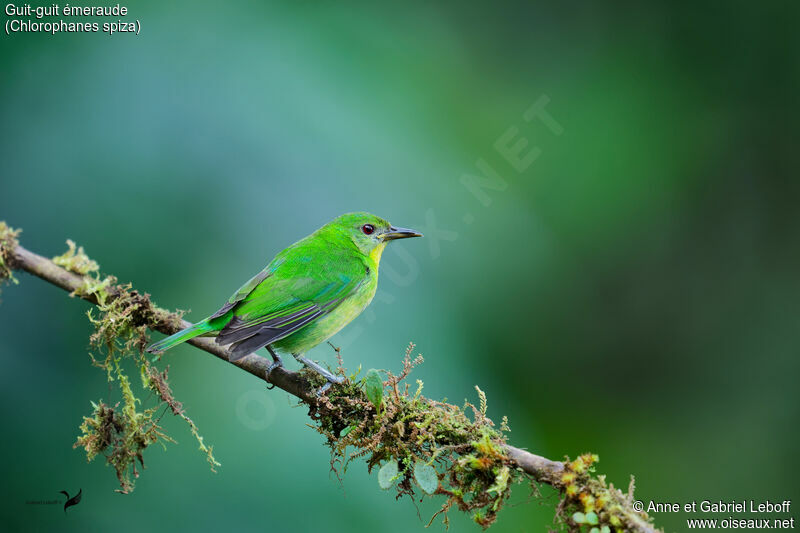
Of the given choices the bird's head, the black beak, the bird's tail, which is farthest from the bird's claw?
the black beak

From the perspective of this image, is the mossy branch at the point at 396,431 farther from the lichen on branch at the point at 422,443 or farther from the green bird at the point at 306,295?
the green bird at the point at 306,295

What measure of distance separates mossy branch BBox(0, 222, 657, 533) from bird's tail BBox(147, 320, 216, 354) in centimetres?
7

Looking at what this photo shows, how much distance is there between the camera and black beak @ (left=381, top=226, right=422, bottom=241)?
3277 mm

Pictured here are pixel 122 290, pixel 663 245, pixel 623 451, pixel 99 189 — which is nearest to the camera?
pixel 122 290

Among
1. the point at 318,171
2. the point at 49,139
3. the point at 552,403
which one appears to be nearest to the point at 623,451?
the point at 552,403

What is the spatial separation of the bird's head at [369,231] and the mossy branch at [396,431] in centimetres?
82

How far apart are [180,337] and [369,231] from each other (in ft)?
3.76

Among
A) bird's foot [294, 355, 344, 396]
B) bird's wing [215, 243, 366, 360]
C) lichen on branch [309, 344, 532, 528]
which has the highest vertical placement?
bird's wing [215, 243, 366, 360]

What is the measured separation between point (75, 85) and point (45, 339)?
51.2 inches

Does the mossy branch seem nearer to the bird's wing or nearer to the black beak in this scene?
the bird's wing

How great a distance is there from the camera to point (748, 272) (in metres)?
4.31

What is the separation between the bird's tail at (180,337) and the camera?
238 cm

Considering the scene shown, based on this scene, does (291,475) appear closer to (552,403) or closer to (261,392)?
(261,392)

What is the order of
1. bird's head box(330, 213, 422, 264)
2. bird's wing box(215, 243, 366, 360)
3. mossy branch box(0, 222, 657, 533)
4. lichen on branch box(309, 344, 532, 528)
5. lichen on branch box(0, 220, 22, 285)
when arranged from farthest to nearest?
bird's head box(330, 213, 422, 264)
lichen on branch box(0, 220, 22, 285)
bird's wing box(215, 243, 366, 360)
lichen on branch box(309, 344, 532, 528)
mossy branch box(0, 222, 657, 533)
